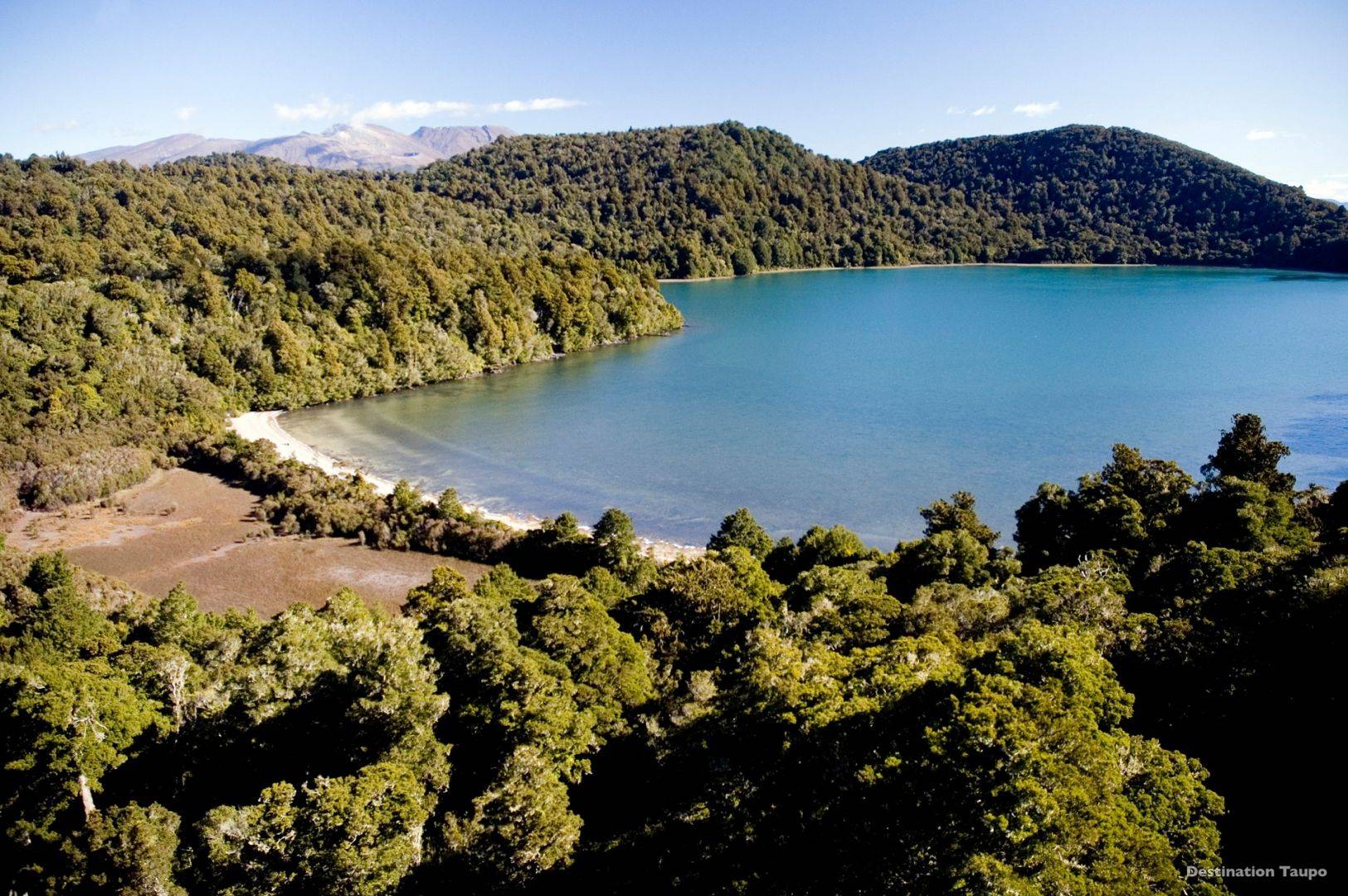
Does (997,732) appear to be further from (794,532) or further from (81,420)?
(81,420)

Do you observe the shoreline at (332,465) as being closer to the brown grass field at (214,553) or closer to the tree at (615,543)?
the tree at (615,543)

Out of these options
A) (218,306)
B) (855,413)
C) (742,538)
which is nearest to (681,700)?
(742,538)

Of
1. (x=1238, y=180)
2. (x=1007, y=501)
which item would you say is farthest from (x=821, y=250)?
(x=1007, y=501)

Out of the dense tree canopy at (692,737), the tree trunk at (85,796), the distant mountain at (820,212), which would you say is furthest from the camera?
the distant mountain at (820,212)

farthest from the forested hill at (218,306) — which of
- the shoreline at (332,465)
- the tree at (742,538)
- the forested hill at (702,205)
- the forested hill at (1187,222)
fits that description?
the forested hill at (1187,222)

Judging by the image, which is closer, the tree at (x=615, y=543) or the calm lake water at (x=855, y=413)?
the tree at (x=615, y=543)

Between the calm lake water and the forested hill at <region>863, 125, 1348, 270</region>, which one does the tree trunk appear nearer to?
the calm lake water

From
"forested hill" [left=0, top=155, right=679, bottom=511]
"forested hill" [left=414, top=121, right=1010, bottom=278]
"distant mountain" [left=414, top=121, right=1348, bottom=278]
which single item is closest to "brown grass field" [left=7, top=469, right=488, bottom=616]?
"forested hill" [left=0, top=155, right=679, bottom=511]

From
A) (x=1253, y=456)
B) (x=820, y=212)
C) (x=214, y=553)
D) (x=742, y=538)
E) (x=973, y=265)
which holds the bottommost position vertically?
→ (x=214, y=553)

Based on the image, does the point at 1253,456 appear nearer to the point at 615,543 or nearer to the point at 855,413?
the point at 615,543
